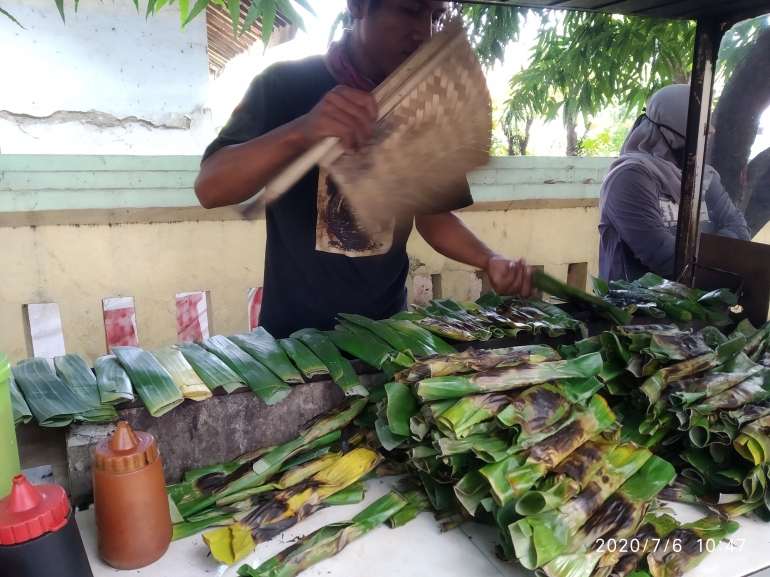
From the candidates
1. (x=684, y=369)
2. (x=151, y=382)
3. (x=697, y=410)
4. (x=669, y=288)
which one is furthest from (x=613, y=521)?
(x=669, y=288)

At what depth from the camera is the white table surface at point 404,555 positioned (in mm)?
981

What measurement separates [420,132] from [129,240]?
156cm

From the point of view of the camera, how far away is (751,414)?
1.19 metres

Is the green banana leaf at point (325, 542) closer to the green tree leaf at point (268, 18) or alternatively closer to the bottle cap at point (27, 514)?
the bottle cap at point (27, 514)

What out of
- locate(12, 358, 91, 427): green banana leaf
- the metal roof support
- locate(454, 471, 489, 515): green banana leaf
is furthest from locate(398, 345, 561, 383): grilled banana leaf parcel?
the metal roof support

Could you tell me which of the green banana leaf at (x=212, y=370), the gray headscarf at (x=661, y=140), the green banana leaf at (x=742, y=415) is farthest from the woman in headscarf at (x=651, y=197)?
the green banana leaf at (x=212, y=370)

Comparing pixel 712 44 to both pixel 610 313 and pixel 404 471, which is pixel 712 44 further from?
pixel 404 471

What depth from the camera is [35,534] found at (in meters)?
0.73

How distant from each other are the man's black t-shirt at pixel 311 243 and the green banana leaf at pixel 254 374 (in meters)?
0.50

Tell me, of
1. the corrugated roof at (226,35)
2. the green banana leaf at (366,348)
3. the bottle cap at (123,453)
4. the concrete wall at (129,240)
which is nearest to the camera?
the bottle cap at (123,453)

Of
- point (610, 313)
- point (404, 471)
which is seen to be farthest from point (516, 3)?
point (404, 471)

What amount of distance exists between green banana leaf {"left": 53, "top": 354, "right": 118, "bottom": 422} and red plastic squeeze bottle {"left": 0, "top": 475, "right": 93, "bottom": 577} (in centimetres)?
34

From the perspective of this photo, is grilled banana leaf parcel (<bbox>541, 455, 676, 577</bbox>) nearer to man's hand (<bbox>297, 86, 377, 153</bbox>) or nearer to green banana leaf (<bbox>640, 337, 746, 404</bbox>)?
green banana leaf (<bbox>640, 337, 746, 404</bbox>)

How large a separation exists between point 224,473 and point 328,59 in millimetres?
1237
